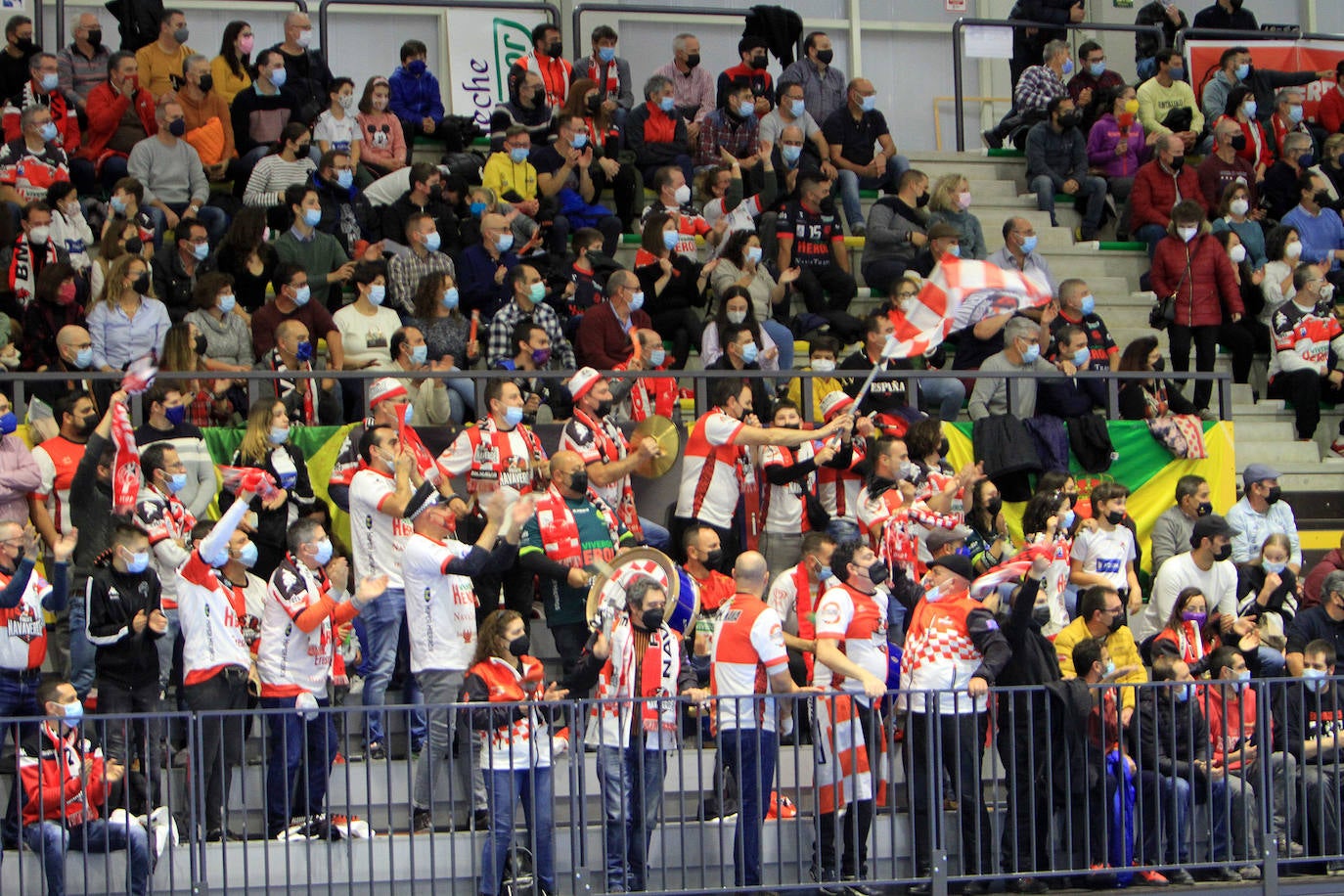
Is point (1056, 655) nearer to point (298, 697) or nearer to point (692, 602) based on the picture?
point (692, 602)

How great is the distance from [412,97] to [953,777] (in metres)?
9.21

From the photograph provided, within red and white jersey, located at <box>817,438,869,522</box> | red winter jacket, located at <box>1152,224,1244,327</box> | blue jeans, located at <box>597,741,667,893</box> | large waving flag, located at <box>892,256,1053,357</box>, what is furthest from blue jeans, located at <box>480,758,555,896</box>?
red winter jacket, located at <box>1152,224,1244,327</box>

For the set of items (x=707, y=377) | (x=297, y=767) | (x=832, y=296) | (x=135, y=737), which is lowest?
(x=297, y=767)

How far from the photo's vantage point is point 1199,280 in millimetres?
18016

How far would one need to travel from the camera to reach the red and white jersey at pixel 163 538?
1312 cm

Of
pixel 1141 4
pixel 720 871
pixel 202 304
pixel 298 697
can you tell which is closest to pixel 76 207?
pixel 202 304

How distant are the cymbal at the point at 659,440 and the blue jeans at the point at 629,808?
349 cm

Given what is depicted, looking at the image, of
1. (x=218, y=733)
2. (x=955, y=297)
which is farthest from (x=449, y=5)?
(x=218, y=733)

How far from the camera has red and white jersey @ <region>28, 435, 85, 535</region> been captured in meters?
13.8

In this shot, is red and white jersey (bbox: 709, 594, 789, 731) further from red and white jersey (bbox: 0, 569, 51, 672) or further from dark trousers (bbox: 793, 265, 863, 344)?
dark trousers (bbox: 793, 265, 863, 344)

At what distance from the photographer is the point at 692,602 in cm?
1340

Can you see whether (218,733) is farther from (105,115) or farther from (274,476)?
(105,115)

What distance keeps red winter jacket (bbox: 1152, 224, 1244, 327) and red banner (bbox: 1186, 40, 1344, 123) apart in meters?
4.31

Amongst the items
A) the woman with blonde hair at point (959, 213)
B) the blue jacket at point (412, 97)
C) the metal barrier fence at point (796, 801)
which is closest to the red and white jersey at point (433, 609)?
the metal barrier fence at point (796, 801)
